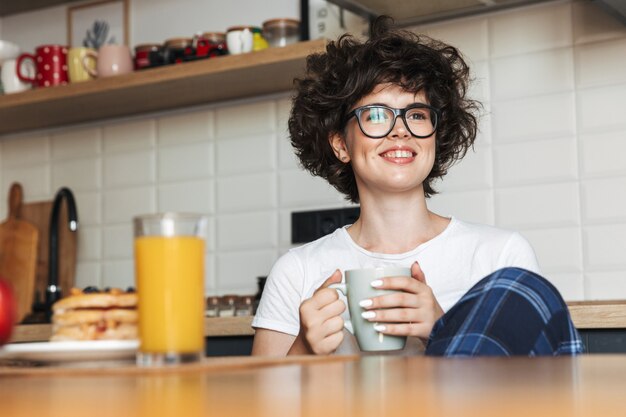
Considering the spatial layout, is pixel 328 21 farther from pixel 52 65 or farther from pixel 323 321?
pixel 323 321

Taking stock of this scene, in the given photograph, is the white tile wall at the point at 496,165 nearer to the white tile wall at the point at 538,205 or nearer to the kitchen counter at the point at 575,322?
the white tile wall at the point at 538,205

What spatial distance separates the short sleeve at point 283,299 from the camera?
5.82ft

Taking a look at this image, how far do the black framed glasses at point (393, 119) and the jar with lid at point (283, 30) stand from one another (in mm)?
1087

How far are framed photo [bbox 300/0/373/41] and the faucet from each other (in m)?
1.03

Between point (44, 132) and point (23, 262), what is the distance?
1.66 feet

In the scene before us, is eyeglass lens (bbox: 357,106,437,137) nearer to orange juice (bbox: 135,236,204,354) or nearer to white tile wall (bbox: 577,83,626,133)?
white tile wall (bbox: 577,83,626,133)

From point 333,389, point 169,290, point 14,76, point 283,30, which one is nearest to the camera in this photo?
point 333,389

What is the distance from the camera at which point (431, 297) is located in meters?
1.25

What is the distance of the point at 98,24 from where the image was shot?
134 inches

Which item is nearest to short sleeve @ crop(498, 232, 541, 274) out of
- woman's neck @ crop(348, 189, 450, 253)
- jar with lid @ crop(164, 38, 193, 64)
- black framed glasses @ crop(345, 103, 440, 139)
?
woman's neck @ crop(348, 189, 450, 253)

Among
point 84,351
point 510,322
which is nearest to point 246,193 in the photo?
point 510,322

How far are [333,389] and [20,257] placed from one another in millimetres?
3006

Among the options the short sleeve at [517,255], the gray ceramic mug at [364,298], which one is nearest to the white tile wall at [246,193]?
the short sleeve at [517,255]

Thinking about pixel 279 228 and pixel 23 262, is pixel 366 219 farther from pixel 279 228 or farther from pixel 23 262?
pixel 23 262
